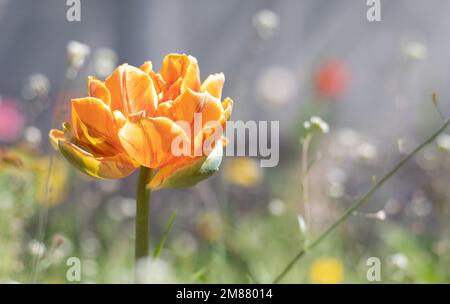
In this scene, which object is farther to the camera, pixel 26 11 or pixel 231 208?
pixel 26 11

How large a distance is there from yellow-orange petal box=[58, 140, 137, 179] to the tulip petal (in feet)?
0.09

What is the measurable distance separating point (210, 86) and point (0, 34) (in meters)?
1.85

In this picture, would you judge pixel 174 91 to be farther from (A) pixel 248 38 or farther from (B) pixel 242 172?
(A) pixel 248 38

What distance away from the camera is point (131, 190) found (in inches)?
78.6

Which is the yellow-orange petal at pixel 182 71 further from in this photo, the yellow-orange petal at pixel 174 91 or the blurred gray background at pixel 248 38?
the blurred gray background at pixel 248 38

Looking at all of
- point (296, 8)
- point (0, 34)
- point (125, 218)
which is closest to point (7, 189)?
point (125, 218)

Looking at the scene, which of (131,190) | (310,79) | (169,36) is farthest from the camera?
(169,36)

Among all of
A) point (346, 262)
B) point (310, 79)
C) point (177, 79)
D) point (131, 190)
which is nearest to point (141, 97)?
point (177, 79)

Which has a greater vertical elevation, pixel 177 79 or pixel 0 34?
pixel 0 34

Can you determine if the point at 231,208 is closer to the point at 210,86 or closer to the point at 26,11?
the point at 26,11

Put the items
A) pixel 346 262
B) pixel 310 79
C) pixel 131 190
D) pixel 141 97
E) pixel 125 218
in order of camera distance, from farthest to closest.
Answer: pixel 310 79
pixel 131 190
pixel 125 218
pixel 346 262
pixel 141 97

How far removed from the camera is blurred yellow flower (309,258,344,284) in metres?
1.27
